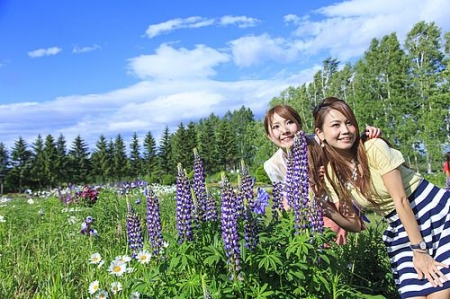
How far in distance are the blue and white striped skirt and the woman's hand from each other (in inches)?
1.7

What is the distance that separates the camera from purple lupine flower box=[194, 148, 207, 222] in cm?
266

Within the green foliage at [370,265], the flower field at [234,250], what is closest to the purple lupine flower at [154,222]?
the flower field at [234,250]

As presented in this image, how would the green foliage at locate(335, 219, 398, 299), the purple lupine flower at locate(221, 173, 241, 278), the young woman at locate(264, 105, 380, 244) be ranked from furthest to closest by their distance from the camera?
the green foliage at locate(335, 219, 398, 299) < the young woman at locate(264, 105, 380, 244) < the purple lupine flower at locate(221, 173, 241, 278)

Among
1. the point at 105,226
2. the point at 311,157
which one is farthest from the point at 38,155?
the point at 311,157

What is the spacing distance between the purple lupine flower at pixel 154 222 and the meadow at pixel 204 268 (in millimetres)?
50

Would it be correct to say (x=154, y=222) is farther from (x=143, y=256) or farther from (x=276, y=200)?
(x=276, y=200)

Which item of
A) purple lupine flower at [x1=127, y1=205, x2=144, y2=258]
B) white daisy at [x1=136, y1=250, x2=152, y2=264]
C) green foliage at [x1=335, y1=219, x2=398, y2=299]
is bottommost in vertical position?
green foliage at [x1=335, y1=219, x2=398, y2=299]

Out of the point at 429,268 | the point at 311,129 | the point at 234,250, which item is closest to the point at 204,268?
the point at 234,250

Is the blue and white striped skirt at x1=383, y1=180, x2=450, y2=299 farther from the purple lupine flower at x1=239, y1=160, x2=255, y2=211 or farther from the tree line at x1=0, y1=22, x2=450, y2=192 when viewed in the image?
the tree line at x1=0, y1=22, x2=450, y2=192

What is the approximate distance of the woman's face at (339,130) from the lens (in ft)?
9.84

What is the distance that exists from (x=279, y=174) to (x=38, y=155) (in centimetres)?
6069

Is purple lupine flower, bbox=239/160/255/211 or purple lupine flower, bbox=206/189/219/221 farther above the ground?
purple lupine flower, bbox=239/160/255/211

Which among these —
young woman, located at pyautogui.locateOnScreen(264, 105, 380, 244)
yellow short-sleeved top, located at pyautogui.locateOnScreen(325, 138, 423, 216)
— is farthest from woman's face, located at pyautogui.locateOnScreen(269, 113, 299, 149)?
yellow short-sleeved top, located at pyautogui.locateOnScreen(325, 138, 423, 216)

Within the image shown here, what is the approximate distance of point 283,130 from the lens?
3.91 meters
